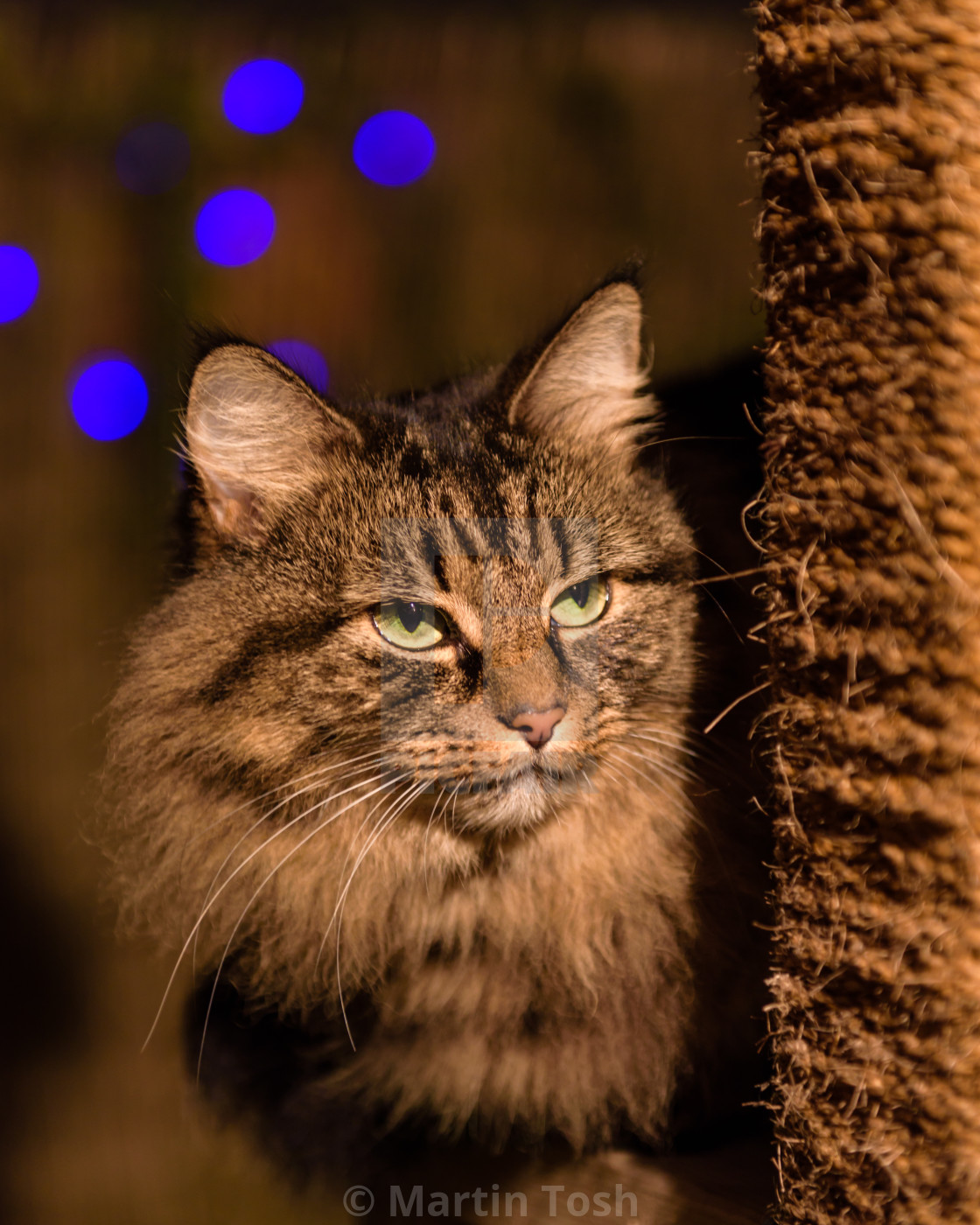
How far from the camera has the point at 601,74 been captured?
4.20 ft

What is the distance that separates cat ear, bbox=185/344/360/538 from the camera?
2.87ft

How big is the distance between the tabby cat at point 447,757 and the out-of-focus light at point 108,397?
50 centimetres

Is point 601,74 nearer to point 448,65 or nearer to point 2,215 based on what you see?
point 448,65

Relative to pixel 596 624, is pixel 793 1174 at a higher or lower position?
lower

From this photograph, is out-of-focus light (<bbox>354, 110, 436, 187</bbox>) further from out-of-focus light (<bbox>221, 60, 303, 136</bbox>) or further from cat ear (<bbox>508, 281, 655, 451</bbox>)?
cat ear (<bbox>508, 281, 655, 451</bbox>)

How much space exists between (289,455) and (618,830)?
591 millimetres

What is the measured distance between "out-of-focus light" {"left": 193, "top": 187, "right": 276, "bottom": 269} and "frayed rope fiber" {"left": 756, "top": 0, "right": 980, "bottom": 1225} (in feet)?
3.08

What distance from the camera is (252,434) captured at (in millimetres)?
917

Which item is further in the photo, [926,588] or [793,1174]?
[793,1174]

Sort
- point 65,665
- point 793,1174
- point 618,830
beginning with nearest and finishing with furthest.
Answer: point 793,1174 < point 618,830 < point 65,665

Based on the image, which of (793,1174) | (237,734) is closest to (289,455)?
(237,734)

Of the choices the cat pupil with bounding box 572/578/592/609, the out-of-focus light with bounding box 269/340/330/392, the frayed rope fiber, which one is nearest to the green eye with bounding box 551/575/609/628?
the cat pupil with bounding box 572/578/592/609

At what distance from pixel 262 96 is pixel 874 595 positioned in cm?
121

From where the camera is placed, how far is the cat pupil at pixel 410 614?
862 millimetres
